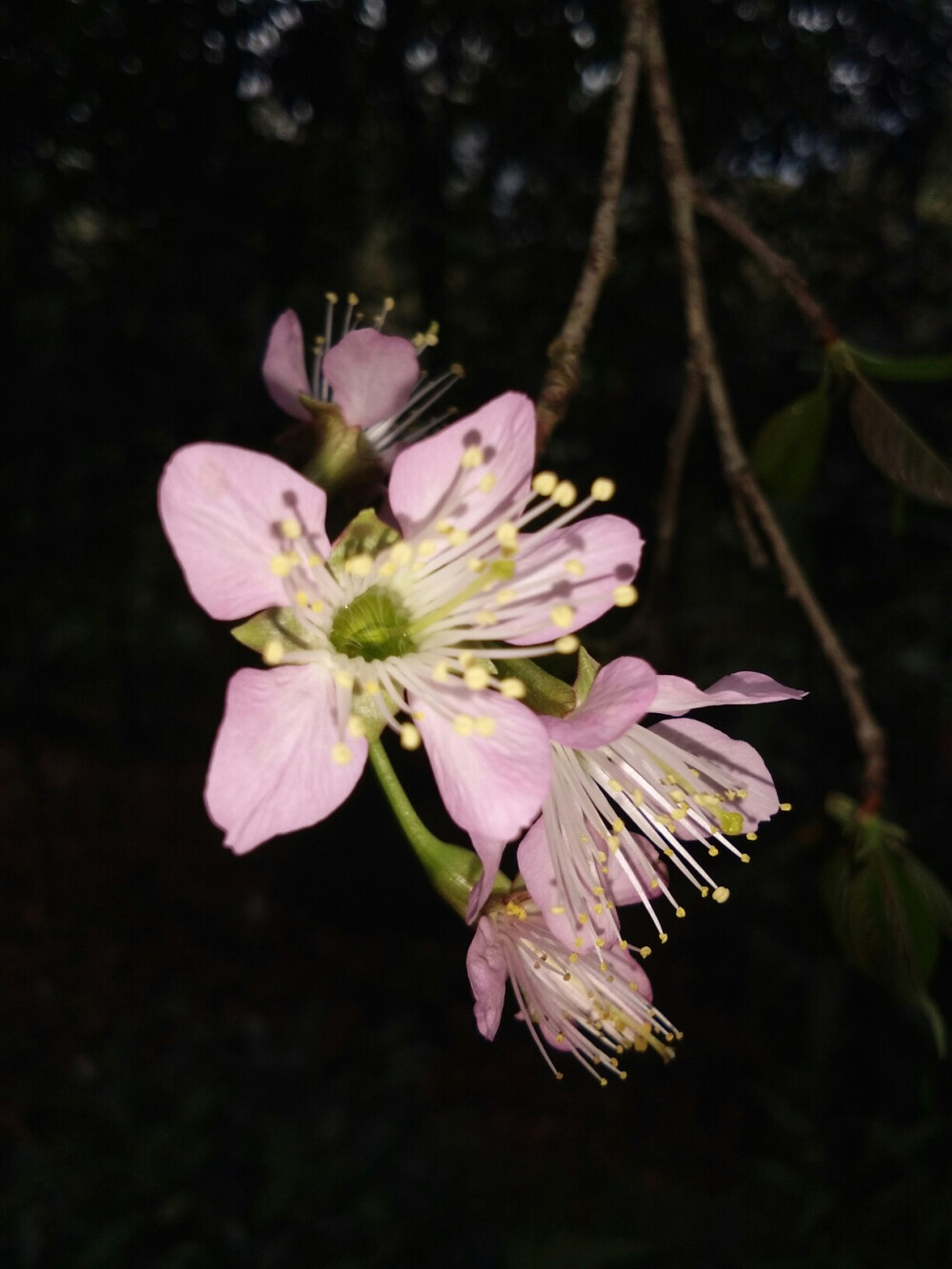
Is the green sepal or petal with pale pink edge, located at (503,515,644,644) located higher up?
the green sepal

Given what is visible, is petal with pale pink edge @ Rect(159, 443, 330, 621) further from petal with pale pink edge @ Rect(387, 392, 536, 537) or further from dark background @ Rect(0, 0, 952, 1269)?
dark background @ Rect(0, 0, 952, 1269)

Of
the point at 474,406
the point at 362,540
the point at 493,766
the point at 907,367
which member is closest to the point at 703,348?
the point at 907,367

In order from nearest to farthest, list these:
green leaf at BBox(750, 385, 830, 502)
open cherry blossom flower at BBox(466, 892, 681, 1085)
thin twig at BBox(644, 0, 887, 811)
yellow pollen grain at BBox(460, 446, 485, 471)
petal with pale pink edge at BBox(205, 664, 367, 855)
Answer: petal with pale pink edge at BBox(205, 664, 367, 855), yellow pollen grain at BBox(460, 446, 485, 471), open cherry blossom flower at BBox(466, 892, 681, 1085), thin twig at BBox(644, 0, 887, 811), green leaf at BBox(750, 385, 830, 502)

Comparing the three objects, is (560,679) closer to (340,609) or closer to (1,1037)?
(340,609)

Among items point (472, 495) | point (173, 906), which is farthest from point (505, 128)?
point (173, 906)

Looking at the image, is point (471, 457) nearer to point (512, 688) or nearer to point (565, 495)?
point (565, 495)

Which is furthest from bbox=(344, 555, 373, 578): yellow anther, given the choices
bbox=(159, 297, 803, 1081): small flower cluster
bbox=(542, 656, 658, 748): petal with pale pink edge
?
bbox=(542, 656, 658, 748): petal with pale pink edge
